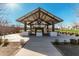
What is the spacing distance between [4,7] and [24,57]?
11.4 feet

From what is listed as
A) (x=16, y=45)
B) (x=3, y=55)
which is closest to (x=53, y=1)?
(x=16, y=45)

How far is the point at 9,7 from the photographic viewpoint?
12.0 m

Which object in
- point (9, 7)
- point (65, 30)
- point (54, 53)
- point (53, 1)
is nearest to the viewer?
point (54, 53)

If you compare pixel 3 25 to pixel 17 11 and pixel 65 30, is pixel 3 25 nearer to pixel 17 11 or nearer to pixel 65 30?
pixel 17 11

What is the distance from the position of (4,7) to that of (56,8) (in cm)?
304

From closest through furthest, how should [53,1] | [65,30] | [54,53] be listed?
[54,53], [53,1], [65,30]

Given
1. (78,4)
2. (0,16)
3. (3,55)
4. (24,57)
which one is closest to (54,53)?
(24,57)

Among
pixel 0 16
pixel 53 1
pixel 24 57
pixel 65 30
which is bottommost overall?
pixel 24 57

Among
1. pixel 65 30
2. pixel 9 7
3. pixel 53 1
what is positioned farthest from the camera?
pixel 65 30

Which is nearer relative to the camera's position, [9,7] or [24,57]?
[24,57]

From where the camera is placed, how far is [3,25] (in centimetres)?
1232

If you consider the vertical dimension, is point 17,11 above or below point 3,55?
above

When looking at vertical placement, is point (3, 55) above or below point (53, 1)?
below

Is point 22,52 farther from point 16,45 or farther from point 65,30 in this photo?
→ point 65,30
